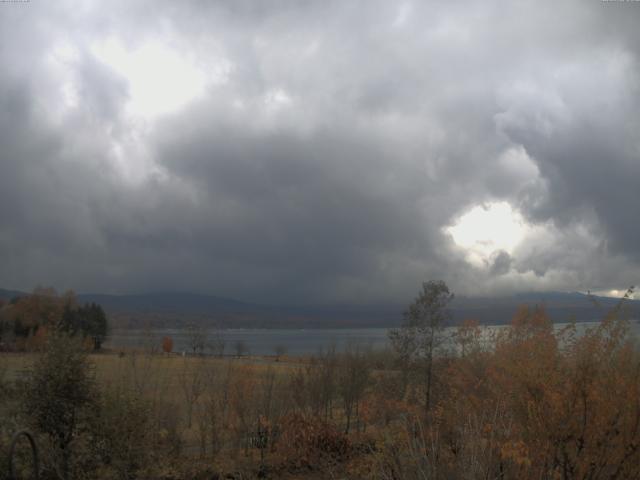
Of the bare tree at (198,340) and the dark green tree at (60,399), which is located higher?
the dark green tree at (60,399)

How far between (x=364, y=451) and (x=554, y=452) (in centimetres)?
1171

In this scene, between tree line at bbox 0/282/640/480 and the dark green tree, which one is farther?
the dark green tree

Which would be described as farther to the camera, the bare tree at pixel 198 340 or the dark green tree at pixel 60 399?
the bare tree at pixel 198 340

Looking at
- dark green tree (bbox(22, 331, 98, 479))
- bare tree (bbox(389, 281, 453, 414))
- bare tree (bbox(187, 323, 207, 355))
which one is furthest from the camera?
bare tree (bbox(187, 323, 207, 355))

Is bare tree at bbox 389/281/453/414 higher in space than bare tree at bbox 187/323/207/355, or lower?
higher

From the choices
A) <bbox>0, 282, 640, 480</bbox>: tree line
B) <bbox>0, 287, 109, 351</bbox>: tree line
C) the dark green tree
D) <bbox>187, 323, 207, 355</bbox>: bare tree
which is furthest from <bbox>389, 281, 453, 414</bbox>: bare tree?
<bbox>0, 287, 109, 351</bbox>: tree line

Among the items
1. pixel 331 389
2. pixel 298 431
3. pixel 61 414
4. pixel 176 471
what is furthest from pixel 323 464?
pixel 61 414

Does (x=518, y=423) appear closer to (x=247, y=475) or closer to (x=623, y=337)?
(x=623, y=337)

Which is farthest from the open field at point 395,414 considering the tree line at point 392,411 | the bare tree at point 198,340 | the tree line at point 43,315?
the tree line at point 43,315

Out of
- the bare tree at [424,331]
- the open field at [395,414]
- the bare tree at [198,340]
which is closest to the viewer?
the open field at [395,414]

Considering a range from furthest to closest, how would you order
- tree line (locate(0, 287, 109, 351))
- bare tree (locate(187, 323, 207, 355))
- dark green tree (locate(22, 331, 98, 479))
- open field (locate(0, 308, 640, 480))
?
tree line (locate(0, 287, 109, 351)), bare tree (locate(187, 323, 207, 355)), dark green tree (locate(22, 331, 98, 479)), open field (locate(0, 308, 640, 480))

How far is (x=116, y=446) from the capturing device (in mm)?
15148

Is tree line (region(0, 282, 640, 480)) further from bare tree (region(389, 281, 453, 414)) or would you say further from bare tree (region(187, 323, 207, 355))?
bare tree (region(187, 323, 207, 355))

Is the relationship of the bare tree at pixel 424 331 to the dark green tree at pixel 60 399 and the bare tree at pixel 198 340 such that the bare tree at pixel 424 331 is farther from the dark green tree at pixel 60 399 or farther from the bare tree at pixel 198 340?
the dark green tree at pixel 60 399
